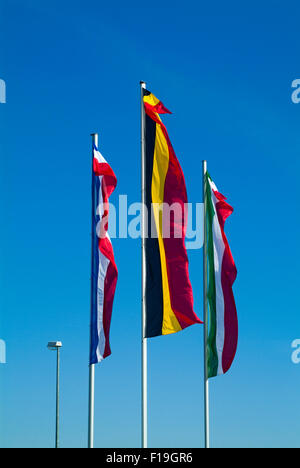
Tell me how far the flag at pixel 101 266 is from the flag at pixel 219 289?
4.93 m

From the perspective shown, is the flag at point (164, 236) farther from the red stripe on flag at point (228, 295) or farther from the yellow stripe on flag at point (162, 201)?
the red stripe on flag at point (228, 295)

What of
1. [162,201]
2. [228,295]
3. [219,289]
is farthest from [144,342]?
[228,295]

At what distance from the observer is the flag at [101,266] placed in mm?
23828

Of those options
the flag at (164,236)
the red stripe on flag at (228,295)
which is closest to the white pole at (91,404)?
the flag at (164,236)

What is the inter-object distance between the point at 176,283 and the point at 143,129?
460cm

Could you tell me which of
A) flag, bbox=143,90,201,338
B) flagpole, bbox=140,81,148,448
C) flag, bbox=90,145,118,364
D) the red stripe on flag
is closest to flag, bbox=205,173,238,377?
the red stripe on flag

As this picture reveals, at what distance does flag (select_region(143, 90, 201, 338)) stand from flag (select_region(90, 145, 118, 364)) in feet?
3.63

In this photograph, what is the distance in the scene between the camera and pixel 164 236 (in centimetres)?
2494

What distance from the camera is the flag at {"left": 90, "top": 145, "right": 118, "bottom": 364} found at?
23828 millimetres

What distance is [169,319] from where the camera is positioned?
2439 cm

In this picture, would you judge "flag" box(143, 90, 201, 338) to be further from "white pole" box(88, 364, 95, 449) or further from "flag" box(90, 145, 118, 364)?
"white pole" box(88, 364, 95, 449)

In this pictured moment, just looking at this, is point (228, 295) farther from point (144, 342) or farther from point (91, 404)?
point (91, 404)

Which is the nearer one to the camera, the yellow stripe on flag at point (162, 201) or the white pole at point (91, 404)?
the white pole at point (91, 404)
